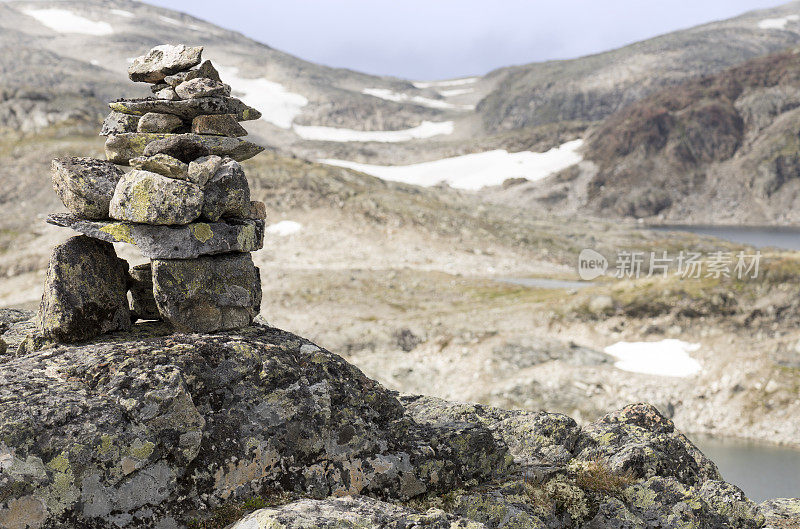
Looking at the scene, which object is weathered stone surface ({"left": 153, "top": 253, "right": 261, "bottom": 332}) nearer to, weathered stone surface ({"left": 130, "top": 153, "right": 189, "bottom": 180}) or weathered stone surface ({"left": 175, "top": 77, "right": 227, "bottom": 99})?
weathered stone surface ({"left": 130, "top": 153, "right": 189, "bottom": 180})

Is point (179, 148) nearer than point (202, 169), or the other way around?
point (202, 169)

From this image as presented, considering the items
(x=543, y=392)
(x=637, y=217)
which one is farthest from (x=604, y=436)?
(x=637, y=217)

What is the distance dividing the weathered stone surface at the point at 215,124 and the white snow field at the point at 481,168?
159 m

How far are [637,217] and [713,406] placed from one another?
418 feet

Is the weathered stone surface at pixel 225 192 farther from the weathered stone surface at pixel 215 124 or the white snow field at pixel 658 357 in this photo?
the white snow field at pixel 658 357

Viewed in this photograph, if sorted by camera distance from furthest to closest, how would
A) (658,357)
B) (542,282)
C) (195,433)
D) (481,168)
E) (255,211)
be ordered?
(481,168) < (542,282) < (658,357) < (255,211) < (195,433)

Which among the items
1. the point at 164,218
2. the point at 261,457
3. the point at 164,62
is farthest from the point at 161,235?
the point at 261,457

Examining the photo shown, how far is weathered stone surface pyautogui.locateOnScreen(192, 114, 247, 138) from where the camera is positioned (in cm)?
1103

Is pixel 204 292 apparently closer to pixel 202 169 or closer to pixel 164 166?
pixel 202 169

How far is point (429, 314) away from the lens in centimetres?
4912

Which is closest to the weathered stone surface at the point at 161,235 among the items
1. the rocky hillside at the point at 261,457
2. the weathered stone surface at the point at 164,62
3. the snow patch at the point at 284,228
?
the rocky hillside at the point at 261,457

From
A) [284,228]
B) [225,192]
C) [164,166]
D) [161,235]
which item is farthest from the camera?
[284,228]

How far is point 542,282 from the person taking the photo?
6419cm
